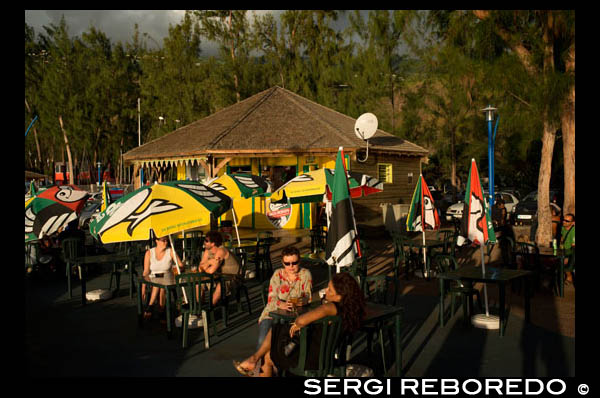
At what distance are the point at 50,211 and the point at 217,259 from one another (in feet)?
14.1

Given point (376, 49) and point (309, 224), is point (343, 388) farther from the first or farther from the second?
point (376, 49)

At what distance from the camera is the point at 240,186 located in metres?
11.3

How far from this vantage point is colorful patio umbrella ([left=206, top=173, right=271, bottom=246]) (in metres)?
11.2

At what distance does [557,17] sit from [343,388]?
34.1ft

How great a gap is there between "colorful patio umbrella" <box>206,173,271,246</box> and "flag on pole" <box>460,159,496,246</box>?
516 centimetres

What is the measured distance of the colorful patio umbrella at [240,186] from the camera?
11156 millimetres

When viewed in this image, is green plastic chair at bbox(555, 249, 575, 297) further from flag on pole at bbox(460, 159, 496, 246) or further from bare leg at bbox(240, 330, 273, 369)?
bare leg at bbox(240, 330, 273, 369)

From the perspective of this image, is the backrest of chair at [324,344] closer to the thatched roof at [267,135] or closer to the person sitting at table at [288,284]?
the person sitting at table at [288,284]

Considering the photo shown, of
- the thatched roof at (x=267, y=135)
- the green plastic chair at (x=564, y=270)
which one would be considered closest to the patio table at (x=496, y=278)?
the green plastic chair at (x=564, y=270)

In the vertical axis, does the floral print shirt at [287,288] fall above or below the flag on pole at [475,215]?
below

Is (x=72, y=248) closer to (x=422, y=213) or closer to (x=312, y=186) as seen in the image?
(x=312, y=186)

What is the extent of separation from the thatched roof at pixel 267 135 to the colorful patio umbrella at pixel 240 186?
586 centimetres

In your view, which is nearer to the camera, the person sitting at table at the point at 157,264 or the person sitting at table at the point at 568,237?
the person sitting at table at the point at 157,264

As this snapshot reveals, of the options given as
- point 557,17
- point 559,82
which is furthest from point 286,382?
point 557,17
